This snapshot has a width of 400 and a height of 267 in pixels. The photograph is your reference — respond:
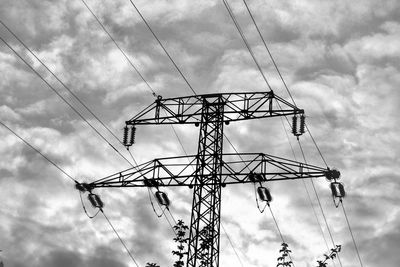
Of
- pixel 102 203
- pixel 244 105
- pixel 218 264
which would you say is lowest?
pixel 218 264

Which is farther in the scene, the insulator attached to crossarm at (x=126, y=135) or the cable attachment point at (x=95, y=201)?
the insulator attached to crossarm at (x=126, y=135)

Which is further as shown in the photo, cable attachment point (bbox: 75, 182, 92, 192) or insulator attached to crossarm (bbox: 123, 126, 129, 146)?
insulator attached to crossarm (bbox: 123, 126, 129, 146)

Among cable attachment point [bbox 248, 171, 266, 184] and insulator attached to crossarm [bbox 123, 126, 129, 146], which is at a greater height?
insulator attached to crossarm [bbox 123, 126, 129, 146]

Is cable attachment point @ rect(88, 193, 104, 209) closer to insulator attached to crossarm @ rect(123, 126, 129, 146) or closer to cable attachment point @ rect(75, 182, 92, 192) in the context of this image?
cable attachment point @ rect(75, 182, 92, 192)

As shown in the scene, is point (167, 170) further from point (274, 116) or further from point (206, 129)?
point (274, 116)

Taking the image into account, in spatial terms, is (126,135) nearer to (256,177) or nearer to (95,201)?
(95,201)

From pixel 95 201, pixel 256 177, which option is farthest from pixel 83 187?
pixel 256 177

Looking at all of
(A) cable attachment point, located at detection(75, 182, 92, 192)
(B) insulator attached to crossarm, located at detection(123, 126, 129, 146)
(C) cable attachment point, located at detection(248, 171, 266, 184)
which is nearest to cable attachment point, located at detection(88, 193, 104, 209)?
(A) cable attachment point, located at detection(75, 182, 92, 192)

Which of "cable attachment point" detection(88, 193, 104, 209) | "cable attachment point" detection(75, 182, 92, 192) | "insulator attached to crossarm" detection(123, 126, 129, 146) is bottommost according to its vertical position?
"cable attachment point" detection(88, 193, 104, 209)

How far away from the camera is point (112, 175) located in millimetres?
24094

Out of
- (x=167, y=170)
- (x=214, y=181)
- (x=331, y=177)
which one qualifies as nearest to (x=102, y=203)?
(x=167, y=170)

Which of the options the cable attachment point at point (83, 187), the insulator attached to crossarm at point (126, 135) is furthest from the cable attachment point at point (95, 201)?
the insulator attached to crossarm at point (126, 135)

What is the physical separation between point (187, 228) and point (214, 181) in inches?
127

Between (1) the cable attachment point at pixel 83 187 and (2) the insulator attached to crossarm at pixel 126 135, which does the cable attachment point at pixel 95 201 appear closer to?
(1) the cable attachment point at pixel 83 187
